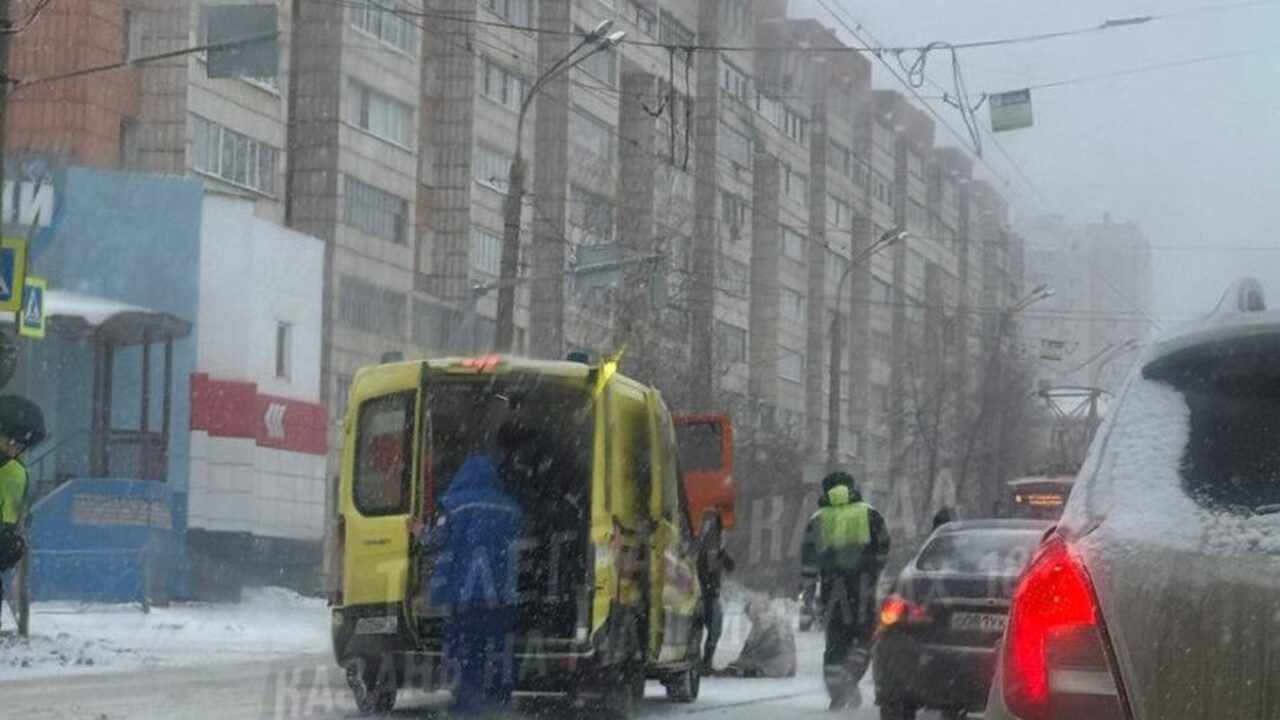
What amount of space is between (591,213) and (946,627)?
48.1 metres

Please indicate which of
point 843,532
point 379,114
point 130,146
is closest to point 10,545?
point 843,532

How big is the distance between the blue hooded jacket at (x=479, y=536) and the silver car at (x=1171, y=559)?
27.2 feet

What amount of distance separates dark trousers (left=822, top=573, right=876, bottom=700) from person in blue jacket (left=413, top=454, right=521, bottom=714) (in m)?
4.12

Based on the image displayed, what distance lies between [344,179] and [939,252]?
147 feet

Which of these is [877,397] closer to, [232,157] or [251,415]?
[232,157]

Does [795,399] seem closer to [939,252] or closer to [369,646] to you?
[939,252]

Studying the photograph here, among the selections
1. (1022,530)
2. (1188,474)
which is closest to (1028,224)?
(1022,530)

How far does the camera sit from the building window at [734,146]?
74188 millimetres

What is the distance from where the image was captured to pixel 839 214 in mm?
86625

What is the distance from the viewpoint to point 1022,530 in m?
14.7

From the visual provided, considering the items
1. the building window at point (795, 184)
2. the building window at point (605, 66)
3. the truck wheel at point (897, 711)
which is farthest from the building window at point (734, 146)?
the truck wheel at point (897, 711)

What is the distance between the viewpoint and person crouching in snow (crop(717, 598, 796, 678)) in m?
19.6

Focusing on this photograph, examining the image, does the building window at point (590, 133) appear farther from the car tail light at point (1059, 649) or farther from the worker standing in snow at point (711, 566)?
the car tail light at point (1059, 649)

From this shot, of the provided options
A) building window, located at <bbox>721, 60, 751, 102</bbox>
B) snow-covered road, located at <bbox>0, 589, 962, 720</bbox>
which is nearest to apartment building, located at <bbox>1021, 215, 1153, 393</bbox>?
building window, located at <bbox>721, 60, 751, 102</bbox>
